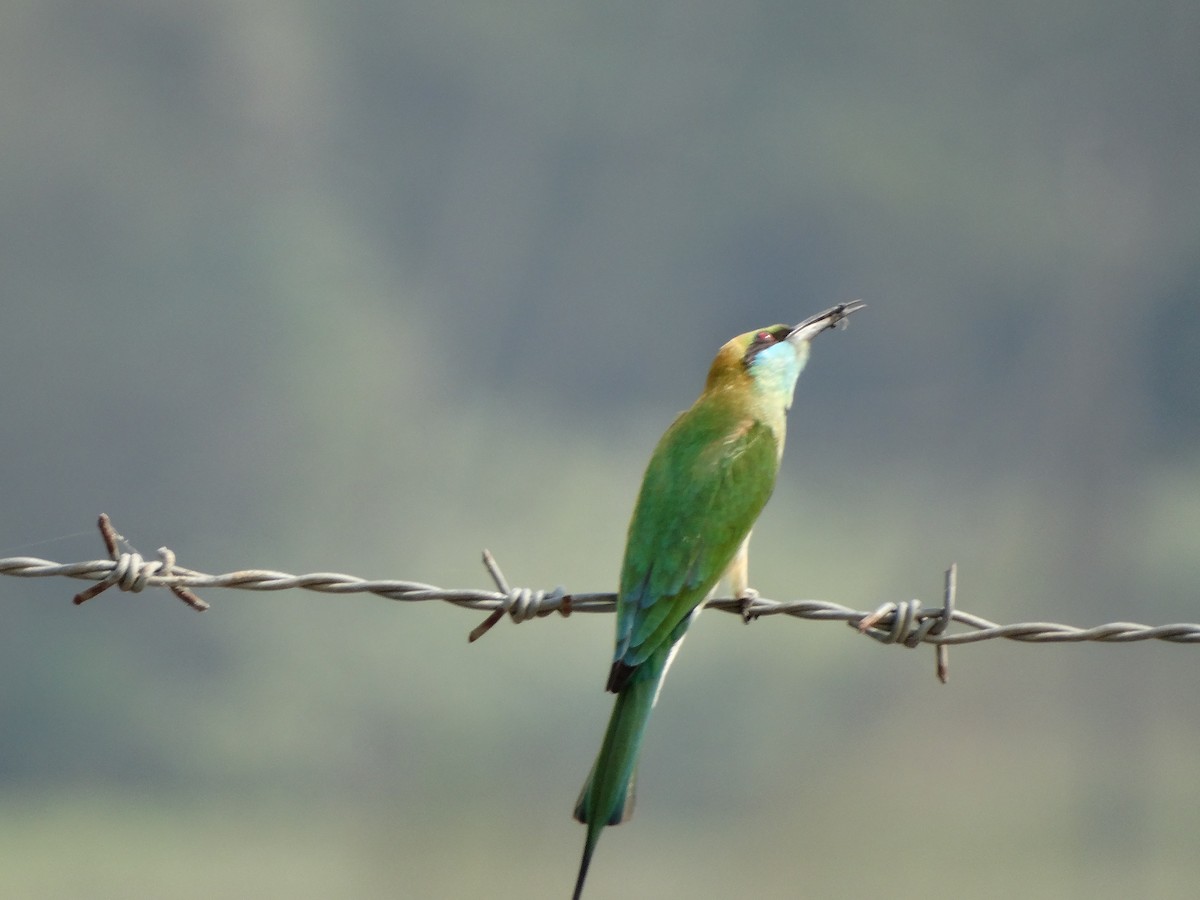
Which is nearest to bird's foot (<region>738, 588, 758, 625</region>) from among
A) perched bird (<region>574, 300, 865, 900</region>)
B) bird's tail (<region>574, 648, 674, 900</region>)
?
perched bird (<region>574, 300, 865, 900</region>)

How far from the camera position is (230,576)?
1.62m

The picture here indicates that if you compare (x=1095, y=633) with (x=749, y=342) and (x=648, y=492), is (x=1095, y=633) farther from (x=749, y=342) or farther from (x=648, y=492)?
(x=749, y=342)

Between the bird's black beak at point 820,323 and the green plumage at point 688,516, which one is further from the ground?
the bird's black beak at point 820,323

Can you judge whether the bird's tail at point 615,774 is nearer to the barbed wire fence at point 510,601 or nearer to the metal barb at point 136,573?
the barbed wire fence at point 510,601

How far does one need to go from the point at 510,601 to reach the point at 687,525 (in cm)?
50

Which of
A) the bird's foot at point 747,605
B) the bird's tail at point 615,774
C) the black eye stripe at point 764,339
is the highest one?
the black eye stripe at point 764,339

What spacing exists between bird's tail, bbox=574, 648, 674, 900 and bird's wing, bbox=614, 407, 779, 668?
8cm

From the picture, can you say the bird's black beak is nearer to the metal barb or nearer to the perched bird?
the perched bird

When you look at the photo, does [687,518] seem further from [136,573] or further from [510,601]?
[136,573]

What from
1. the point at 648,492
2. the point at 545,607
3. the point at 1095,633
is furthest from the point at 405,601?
the point at 1095,633

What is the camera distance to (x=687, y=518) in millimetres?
2096

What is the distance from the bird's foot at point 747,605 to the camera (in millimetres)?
1823

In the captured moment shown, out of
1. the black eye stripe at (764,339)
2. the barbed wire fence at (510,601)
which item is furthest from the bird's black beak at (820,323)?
the barbed wire fence at (510,601)

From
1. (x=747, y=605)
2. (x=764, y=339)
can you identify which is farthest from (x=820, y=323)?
(x=747, y=605)
